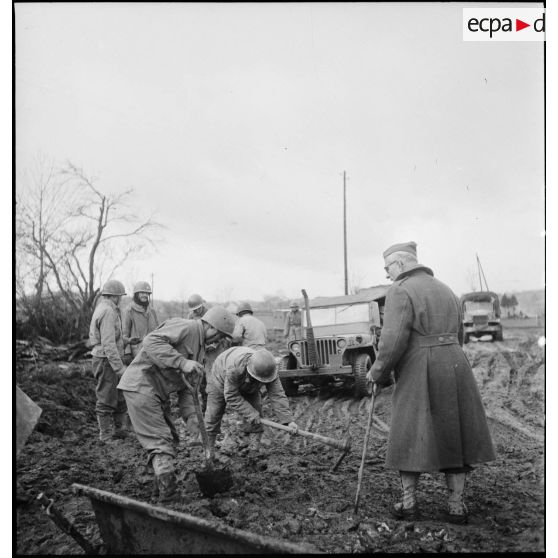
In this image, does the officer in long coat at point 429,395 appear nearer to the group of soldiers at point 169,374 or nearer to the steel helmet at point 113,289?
the group of soldiers at point 169,374

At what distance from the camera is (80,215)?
25.9 feet

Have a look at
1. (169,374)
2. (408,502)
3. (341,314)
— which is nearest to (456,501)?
(408,502)

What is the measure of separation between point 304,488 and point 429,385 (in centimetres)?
141

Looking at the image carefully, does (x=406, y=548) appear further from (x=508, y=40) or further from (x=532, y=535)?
(x=508, y=40)

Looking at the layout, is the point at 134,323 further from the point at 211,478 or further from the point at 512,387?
the point at 512,387

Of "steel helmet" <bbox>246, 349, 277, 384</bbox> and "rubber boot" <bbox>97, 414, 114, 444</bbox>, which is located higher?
"steel helmet" <bbox>246, 349, 277, 384</bbox>

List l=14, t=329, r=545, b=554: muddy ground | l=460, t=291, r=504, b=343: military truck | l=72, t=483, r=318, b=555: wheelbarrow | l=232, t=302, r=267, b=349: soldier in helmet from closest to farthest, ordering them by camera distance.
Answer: l=72, t=483, r=318, b=555: wheelbarrow < l=14, t=329, r=545, b=554: muddy ground < l=232, t=302, r=267, b=349: soldier in helmet < l=460, t=291, r=504, b=343: military truck

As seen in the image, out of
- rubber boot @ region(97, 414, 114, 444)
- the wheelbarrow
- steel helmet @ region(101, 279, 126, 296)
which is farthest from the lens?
steel helmet @ region(101, 279, 126, 296)

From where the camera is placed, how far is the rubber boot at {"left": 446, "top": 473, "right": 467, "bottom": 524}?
3.08 m

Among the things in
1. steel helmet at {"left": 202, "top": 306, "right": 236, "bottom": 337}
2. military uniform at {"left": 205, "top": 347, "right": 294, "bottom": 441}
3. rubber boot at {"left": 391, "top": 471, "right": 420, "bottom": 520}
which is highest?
steel helmet at {"left": 202, "top": 306, "right": 236, "bottom": 337}

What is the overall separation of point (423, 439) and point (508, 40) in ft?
9.55

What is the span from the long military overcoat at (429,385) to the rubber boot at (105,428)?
3.39 meters

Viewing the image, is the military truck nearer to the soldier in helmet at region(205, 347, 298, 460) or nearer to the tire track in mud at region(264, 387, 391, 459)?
the tire track in mud at region(264, 387, 391, 459)

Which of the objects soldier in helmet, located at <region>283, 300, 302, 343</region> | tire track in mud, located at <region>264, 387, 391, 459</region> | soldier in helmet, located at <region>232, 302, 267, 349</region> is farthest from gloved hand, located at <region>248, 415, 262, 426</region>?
soldier in helmet, located at <region>283, 300, 302, 343</region>
